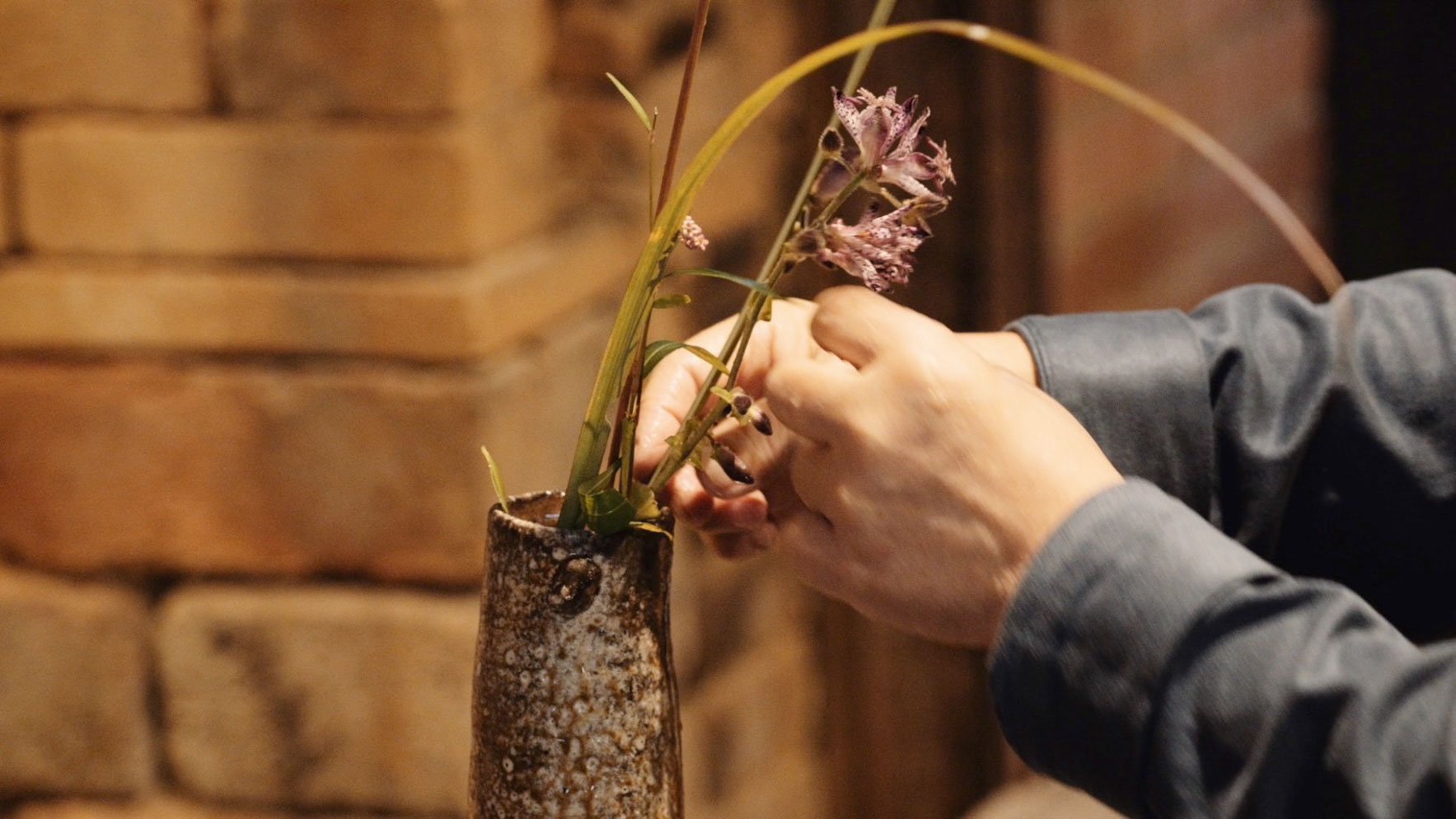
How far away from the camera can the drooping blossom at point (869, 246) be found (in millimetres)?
598

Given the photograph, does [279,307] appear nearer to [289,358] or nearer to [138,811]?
[289,358]

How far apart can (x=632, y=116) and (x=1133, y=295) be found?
949 millimetres

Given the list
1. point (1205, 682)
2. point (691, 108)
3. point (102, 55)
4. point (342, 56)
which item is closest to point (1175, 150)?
point (691, 108)

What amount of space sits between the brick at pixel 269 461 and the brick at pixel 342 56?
216 mm

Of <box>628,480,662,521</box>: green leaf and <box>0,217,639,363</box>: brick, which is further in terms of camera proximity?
<box>0,217,639,363</box>: brick

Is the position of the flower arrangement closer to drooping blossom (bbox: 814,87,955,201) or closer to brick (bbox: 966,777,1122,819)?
drooping blossom (bbox: 814,87,955,201)

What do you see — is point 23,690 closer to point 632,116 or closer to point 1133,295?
point 632,116

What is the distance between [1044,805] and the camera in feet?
4.28

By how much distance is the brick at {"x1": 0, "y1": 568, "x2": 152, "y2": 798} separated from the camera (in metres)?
1.47

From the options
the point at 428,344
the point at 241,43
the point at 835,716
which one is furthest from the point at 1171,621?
the point at 835,716

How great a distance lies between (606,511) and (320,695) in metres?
0.88

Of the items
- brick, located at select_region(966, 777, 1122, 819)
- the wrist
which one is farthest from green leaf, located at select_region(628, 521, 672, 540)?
brick, located at select_region(966, 777, 1122, 819)

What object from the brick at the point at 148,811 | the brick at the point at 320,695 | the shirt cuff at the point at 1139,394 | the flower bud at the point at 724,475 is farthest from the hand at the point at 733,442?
the brick at the point at 148,811

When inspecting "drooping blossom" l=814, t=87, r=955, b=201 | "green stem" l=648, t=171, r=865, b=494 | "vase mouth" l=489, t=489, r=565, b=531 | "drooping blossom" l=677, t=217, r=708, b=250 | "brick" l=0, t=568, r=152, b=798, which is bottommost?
"brick" l=0, t=568, r=152, b=798
